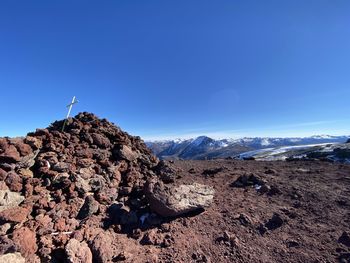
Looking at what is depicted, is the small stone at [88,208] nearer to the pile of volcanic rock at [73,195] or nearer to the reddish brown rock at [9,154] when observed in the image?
the pile of volcanic rock at [73,195]

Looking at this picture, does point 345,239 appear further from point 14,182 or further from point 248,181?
point 14,182

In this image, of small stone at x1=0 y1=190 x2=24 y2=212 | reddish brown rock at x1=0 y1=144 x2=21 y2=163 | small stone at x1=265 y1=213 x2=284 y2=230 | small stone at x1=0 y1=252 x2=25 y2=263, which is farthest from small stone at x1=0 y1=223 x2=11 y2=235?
small stone at x1=265 y1=213 x2=284 y2=230

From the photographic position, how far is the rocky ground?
8977 mm

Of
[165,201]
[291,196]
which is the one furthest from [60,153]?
[291,196]

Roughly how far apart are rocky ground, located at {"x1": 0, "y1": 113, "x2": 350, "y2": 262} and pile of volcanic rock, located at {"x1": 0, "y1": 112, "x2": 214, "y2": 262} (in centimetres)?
4

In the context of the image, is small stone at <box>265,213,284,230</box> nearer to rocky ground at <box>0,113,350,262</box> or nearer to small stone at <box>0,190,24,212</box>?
rocky ground at <box>0,113,350,262</box>

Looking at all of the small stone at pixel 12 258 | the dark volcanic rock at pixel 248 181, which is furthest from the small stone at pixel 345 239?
the small stone at pixel 12 258

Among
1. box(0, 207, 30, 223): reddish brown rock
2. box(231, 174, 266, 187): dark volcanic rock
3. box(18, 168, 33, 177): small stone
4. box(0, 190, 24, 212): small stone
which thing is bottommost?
box(231, 174, 266, 187): dark volcanic rock

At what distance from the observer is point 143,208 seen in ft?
40.0

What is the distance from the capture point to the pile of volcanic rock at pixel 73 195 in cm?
859

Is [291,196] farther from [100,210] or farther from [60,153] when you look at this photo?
[60,153]

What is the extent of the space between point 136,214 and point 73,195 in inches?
120

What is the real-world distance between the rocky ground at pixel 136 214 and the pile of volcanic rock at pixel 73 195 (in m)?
0.04

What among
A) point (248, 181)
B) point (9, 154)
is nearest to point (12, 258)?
point (9, 154)
